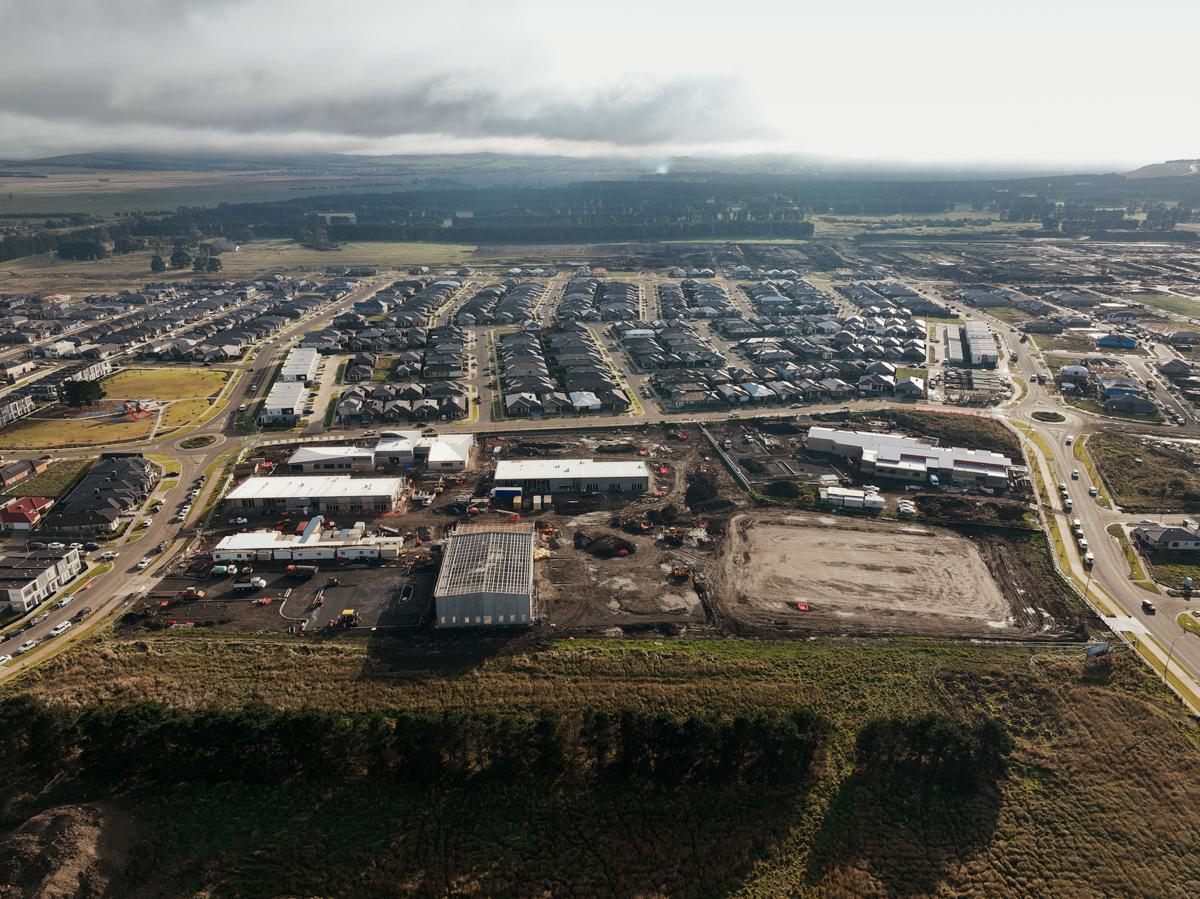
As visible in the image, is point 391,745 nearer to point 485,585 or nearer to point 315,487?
point 485,585

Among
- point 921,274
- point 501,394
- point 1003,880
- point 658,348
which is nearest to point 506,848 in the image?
point 1003,880

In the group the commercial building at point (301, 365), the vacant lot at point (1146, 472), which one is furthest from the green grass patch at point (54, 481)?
the vacant lot at point (1146, 472)

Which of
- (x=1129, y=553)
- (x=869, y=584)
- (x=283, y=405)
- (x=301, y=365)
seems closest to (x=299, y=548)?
(x=283, y=405)

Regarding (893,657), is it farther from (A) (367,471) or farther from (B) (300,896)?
(A) (367,471)

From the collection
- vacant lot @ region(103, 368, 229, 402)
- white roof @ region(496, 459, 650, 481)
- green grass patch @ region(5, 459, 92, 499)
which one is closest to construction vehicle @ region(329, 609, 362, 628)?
white roof @ region(496, 459, 650, 481)

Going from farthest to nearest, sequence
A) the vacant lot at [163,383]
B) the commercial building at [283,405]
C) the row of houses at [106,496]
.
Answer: the vacant lot at [163,383] < the commercial building at [283,405] < the row of houses at [106,496]

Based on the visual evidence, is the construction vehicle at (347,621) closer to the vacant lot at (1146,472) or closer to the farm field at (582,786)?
the farm field at (582,786)

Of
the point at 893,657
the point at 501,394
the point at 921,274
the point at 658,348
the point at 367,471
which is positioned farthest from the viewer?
the point at 921,274
